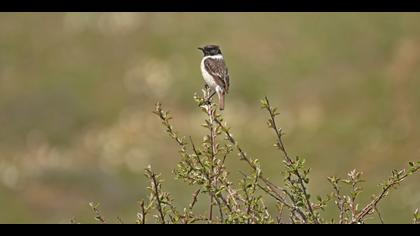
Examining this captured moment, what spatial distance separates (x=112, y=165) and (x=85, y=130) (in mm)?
1706

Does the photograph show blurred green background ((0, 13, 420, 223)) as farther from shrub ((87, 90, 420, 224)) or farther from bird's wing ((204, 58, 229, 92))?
shrub ((87, 90, 420, 224))

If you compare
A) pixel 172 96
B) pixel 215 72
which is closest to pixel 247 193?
pixel 215 72

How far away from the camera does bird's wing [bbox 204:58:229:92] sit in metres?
10.0

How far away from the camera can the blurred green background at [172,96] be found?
75.7 feet

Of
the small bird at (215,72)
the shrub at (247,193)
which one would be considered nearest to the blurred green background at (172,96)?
the small bird at (215,72)

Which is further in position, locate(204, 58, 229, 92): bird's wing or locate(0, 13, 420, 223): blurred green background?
locate(0, 13, 420, 223): blurred green background

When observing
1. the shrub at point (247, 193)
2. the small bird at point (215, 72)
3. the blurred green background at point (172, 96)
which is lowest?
the shrub at point (247, 193)

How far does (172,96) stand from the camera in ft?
85.4

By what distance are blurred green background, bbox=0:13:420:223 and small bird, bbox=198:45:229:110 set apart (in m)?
10.9

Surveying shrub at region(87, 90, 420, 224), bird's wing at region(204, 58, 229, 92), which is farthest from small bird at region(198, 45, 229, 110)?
shrub at region(87, 90, 420, 224)

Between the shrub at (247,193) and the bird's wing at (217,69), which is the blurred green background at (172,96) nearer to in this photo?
the bird's wing at (217,69)

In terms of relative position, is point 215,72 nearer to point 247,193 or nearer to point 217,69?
point 217,69

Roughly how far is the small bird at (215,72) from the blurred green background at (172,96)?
1089cm
